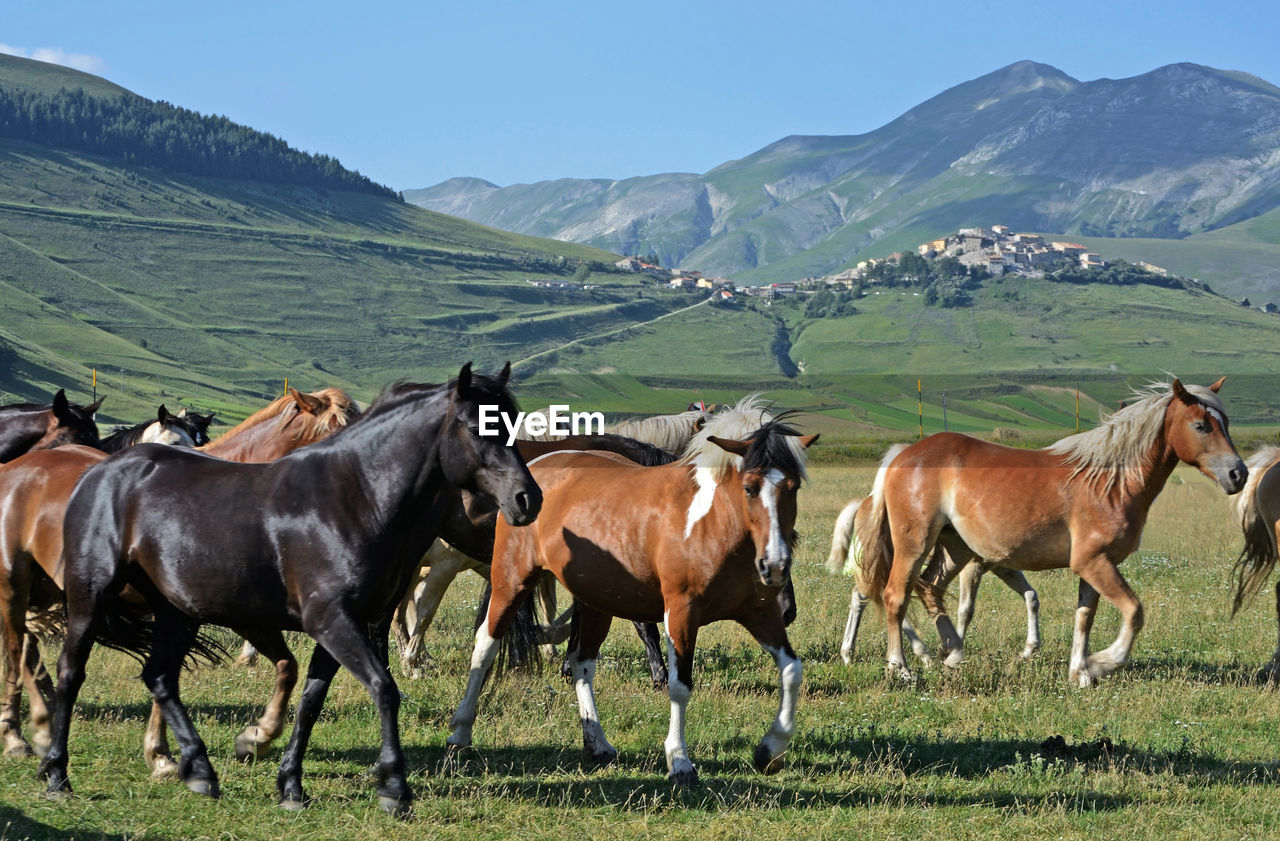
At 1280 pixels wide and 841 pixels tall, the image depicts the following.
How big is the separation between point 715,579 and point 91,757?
4.25 metres

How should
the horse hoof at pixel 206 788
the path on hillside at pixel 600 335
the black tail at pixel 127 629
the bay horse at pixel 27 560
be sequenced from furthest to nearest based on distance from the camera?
the path on hillside at pixel 600 335 → the bay horse at pixel 27 560 → the black tail at pixel 127 629 → the horse hoof at pixel 206 788

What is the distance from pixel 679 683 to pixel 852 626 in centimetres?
491

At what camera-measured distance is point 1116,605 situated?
995cm

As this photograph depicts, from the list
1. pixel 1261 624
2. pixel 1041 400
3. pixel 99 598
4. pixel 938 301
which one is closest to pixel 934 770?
pixel 99 598

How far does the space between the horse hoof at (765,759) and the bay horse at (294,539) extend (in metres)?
2.28

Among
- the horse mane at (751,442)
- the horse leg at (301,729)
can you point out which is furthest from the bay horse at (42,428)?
the horse mane at (751,442)

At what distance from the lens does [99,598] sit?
6652 millimetres

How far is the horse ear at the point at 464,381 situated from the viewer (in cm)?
629

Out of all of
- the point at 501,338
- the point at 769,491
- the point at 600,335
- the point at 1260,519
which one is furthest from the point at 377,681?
the point at 600,335

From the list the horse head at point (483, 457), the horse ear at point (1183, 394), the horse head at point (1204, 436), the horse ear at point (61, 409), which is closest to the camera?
the horse head at point (483, 457)

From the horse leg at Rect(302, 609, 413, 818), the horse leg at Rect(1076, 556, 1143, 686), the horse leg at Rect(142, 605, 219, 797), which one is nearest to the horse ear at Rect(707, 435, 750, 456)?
the horse leg at Rect(302, 609, 413, 818)

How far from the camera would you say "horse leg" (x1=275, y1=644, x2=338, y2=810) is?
21.1 ft

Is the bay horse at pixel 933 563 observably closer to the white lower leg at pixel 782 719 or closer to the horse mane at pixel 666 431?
the horse mane at pixel 666 431

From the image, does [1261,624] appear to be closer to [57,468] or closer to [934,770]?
[934,770]
